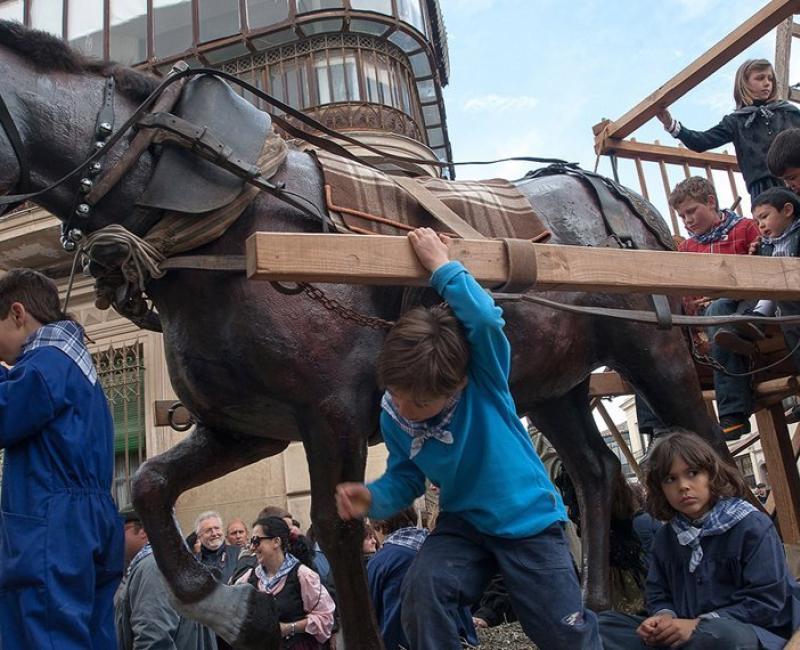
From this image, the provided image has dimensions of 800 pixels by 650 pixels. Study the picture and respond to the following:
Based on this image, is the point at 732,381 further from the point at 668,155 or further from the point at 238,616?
the point at 238,616

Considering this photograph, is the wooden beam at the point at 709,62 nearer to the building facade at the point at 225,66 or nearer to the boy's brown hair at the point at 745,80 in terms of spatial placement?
the boy's brown hair at the point at 745,80

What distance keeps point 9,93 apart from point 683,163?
450 centimetres

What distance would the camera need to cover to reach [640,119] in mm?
4984

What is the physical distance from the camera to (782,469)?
14.8 feet

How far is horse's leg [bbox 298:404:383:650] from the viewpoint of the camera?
258 cm

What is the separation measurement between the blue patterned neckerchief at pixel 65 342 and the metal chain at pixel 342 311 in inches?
35.8

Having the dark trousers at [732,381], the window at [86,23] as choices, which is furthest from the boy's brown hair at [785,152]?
the window at [86,23]

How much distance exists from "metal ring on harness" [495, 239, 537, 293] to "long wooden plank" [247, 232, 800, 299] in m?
0.02

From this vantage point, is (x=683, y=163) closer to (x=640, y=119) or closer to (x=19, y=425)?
(x=640, y=119)

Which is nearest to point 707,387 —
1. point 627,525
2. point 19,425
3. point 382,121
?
point 627,525

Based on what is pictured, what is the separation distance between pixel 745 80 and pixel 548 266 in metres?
3.44

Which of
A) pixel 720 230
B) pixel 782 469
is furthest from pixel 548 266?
pixel 782 469

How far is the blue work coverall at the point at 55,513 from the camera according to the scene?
2475 mm

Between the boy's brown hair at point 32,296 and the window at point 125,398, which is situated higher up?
the window at point 125,398
